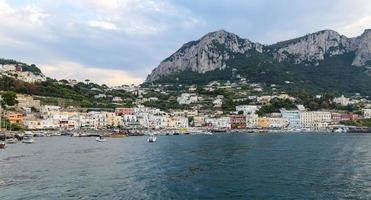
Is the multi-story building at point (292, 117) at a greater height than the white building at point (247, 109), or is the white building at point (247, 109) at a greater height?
the white building at point (247, 109)

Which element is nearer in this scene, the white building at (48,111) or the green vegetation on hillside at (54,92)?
the white building at (48,111)

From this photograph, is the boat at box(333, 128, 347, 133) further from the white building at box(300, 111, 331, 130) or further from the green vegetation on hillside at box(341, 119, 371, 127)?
the green vegetation on hillside at box(341, 119, 371, 127)

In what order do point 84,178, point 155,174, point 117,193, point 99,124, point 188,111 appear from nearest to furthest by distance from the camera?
1. point 117,193
2. point 84,178
3. point 155,174
4. point 99,124
5. point 188,111

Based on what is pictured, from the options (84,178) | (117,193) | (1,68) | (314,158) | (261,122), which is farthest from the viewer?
(1,68)

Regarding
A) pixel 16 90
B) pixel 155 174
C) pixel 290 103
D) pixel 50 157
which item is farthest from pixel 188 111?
pixel 155 174

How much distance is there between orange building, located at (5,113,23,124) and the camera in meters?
124

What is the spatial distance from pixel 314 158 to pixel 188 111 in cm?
12619

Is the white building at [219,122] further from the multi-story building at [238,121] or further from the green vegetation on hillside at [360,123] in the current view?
the green vegetation on hillside at [360,123]

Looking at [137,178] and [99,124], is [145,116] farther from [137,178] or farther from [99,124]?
[137,178]

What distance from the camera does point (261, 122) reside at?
168250 mm

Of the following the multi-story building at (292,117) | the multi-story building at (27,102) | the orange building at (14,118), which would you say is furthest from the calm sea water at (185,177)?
the multi-story building at (292,117)

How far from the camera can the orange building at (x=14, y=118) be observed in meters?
124

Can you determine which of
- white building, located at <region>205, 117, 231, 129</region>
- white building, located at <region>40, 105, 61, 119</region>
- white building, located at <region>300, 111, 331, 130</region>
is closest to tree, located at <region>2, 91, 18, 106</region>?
white building, located at <region>40, 105, 61, 119</region>

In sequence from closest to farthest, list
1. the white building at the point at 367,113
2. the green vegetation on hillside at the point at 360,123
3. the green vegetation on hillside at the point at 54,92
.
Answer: the green vegetation on hillside at the point at 54,92 < the green vegetation on hillside at the point at 360,123 < the white building at the point at 367,113
